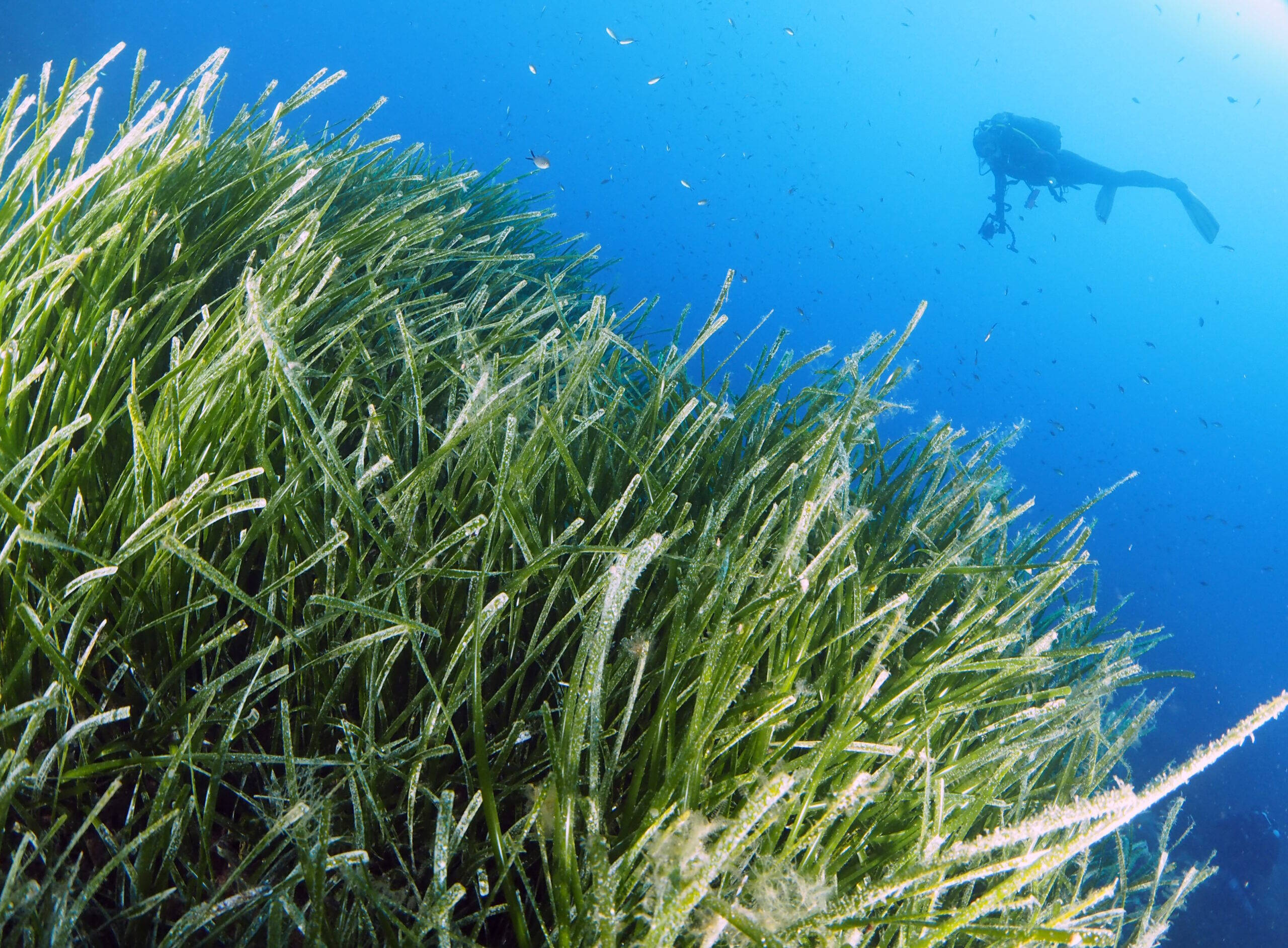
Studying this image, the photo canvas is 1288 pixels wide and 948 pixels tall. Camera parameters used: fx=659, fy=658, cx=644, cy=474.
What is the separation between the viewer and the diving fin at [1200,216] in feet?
44.3

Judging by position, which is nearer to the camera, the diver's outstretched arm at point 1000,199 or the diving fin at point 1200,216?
the diver's outstretched arm at point 1000,199

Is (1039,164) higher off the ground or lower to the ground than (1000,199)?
higher

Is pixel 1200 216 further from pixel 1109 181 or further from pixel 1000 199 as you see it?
pixel 1000 199

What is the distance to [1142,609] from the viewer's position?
21.7m

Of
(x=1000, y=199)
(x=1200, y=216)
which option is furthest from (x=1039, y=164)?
(x=1200, y=216)

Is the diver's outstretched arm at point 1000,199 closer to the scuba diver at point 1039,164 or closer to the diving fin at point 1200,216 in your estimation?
the scuba diver at point 1039,164

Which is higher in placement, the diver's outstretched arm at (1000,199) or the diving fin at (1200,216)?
the diving fin at (1200,216)

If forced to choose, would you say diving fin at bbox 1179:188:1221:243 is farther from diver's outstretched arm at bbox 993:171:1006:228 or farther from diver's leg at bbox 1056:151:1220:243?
diver's outstretched arm at bbox 993:171:1006:228

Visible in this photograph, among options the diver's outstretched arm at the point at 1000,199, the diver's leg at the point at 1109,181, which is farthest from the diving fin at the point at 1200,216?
the diver's outstretched arm at the point at 1000,199

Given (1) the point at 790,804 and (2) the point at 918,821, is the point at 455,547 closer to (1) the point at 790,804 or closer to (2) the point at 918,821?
(1) the point at 790,804

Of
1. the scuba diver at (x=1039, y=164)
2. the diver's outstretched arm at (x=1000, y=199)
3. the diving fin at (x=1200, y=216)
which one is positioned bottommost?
the diver's outstretched arm at (x=1000, y=199)

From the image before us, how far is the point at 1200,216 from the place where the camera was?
1365 cm

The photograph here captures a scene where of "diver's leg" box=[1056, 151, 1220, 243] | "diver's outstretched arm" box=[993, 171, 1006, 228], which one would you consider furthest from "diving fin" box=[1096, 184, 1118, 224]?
"diver's outstretched arm" box=[993, 171, 1006, 228]

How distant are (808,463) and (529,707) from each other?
0.87 m
